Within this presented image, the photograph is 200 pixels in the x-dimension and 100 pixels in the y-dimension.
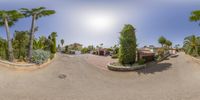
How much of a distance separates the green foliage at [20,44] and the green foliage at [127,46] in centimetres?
1096

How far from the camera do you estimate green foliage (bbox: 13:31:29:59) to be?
23.8m

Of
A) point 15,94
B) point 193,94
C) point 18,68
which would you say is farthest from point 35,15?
point 193,94

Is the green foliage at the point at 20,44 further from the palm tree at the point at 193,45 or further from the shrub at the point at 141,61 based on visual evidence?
the palm tree at the point at 193,45

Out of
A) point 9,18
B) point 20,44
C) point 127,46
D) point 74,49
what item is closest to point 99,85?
point 127,46

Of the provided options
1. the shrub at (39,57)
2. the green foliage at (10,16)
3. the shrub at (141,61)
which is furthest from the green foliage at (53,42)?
the shrub at (141,61)

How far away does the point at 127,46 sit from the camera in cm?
2569

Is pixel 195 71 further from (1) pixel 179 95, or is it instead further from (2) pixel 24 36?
(2) pixel 24 36

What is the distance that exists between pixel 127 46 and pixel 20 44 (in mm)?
12205

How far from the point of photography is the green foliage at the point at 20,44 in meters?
23.8

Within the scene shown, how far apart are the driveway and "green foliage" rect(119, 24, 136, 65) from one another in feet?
10.9

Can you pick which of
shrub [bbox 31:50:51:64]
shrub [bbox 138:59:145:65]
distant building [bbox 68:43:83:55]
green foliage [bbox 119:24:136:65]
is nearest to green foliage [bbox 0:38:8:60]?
shrub [bbox 31:50:51:64]

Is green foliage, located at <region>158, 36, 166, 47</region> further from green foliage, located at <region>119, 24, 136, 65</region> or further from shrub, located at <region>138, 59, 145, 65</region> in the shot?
green foliage, located at <region>119, 24, 136, 65</region>

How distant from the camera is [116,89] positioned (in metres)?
15.9

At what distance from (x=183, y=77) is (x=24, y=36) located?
17.7m
